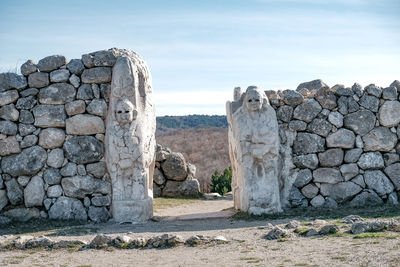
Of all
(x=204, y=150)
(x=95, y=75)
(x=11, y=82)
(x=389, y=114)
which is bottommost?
(x=204, y=150)

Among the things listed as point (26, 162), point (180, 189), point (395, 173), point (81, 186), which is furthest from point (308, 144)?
point (26, 162)

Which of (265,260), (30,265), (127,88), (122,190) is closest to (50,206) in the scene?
(122,190)

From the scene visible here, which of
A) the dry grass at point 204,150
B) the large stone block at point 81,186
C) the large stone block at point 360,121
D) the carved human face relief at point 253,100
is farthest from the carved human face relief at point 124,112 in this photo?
the dry grass at point 204,150

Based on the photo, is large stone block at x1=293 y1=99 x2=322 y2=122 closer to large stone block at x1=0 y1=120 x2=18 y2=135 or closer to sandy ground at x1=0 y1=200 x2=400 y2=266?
sandy ground at x1=0 y1=200 x2=400 y2=266

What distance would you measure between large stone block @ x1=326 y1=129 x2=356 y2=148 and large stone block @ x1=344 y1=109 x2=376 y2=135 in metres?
0.18

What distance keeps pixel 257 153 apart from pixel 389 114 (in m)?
3.32

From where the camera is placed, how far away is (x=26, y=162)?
11.7m

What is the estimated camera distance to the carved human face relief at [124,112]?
37.9 ft

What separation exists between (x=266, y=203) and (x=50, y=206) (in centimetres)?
452

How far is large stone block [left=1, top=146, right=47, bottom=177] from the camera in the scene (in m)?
11.7

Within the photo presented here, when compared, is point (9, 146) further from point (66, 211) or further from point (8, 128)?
point (66, 211)

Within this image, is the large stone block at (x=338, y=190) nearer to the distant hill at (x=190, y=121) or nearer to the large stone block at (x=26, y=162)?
the large stone block at (x=26, y=162)

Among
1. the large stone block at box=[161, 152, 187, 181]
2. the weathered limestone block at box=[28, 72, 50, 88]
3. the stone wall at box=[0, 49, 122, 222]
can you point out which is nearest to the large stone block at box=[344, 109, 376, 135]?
the stone wall at box=[0, 49, 122, 222]

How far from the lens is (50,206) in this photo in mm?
11781
